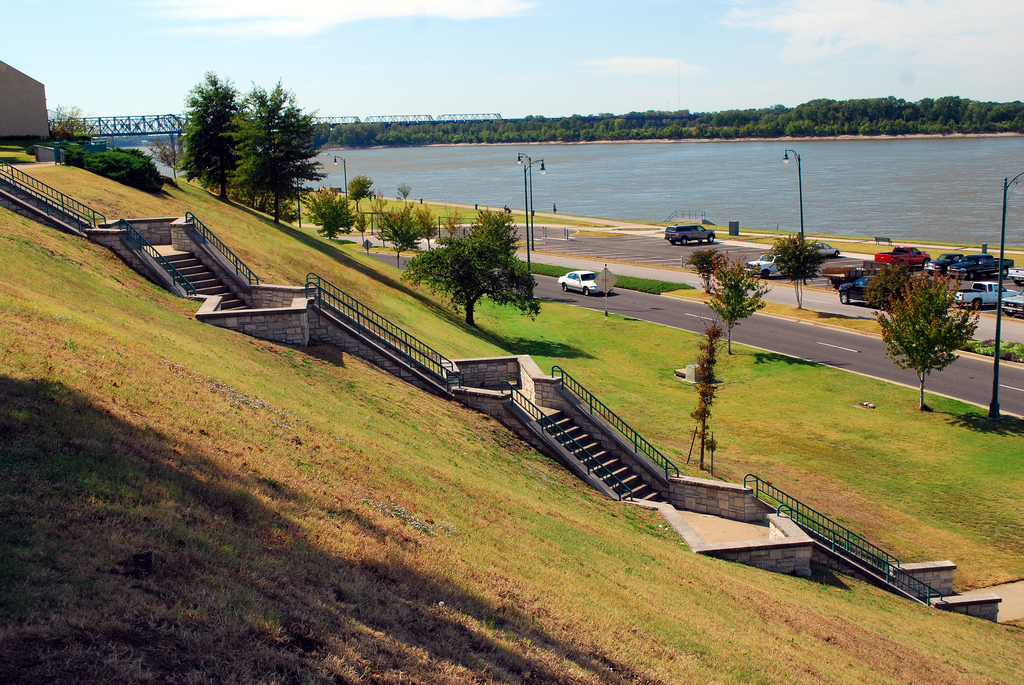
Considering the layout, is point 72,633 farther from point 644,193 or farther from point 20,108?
point 644,193

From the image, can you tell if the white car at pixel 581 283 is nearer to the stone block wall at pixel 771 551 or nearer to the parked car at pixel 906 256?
the parked car at pixel 906 256

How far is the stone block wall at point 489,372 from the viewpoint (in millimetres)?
21448

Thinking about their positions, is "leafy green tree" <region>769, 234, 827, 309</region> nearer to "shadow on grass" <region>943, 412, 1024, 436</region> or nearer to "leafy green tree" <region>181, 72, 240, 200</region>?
"shadow on grass" <region>943, 412, 1024, 436</region>

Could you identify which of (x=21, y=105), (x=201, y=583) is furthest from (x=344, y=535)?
(x=21, y=105)

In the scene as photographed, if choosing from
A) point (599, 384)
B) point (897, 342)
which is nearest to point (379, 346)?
point (599, 384)

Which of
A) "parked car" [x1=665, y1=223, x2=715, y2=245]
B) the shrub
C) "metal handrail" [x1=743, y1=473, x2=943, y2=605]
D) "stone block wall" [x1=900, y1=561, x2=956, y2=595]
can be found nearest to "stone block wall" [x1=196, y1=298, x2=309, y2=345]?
"metal handrail" [x1=743, y1=473, x2=943, y2=605]

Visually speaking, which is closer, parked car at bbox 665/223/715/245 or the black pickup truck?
the black pickup truck

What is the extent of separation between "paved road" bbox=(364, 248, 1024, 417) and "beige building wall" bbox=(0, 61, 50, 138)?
96.1 feet

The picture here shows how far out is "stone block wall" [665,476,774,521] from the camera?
17688mm

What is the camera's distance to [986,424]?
82.4 ft

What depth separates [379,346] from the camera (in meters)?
20.9

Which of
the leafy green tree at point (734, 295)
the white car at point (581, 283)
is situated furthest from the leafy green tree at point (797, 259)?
the white car at point (581, 283)

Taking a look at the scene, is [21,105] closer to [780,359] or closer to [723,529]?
[780,359]

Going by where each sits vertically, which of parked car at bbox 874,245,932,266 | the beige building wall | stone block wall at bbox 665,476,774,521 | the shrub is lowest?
stone block wall at bbox 665,476,774,521
